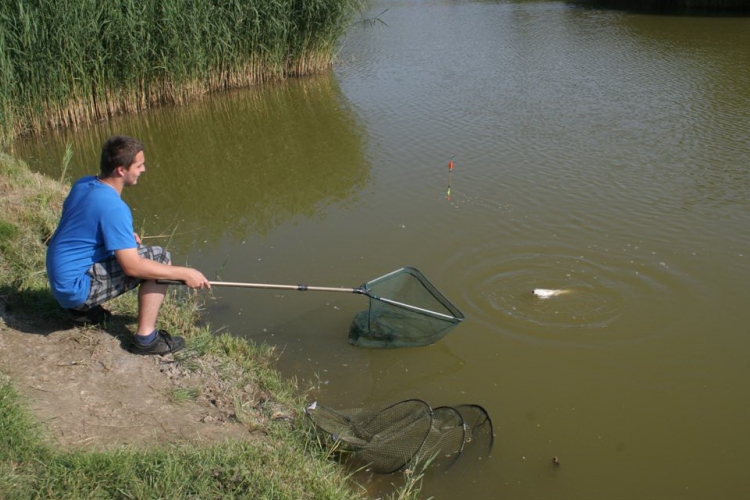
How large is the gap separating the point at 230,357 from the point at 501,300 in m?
2.32

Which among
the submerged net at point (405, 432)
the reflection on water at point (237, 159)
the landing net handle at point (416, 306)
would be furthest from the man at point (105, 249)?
the reflection on water at point (237, 159)

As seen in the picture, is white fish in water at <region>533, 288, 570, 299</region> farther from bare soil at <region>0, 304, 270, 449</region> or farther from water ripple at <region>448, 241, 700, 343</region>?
bare soil at <region>0, 304, 270, 449</region>

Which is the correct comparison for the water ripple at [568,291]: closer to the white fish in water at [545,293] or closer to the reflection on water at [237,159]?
the white fish in water at [545,293]

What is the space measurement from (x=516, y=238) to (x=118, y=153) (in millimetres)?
4154

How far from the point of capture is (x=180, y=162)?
10.0m

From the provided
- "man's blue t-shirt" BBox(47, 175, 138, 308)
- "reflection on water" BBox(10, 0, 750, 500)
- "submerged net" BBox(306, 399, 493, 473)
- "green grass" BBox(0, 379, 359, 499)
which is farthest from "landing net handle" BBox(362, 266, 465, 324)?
"man's blue t-shirt" BBox(47, 175, 138, 308)

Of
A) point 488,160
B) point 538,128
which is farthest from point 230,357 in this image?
point 538,128

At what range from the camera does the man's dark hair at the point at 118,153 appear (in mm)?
3910

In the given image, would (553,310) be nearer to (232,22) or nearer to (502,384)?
(502,384)

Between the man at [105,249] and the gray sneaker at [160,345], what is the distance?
0.22m

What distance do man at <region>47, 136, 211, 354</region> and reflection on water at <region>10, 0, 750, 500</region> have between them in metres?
1.40

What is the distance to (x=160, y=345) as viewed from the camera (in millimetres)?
4328

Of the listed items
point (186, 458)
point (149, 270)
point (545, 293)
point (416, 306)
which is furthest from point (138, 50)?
point (186, 458)

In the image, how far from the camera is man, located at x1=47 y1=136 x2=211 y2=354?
387cm
